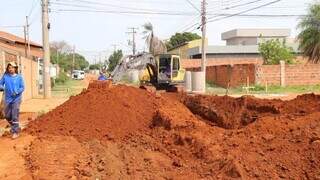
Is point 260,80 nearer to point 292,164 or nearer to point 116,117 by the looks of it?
point 116,117

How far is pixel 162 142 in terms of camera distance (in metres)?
10.1

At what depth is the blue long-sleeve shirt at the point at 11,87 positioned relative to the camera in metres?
11.5

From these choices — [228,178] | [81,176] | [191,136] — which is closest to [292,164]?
[228,178]

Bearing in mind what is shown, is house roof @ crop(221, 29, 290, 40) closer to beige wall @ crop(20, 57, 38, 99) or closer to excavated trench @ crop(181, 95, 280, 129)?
beige wall @ crop(20, 57, 38, 99)

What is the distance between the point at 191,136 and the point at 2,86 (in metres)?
4.29

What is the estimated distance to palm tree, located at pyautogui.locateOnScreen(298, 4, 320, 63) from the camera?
50438mm

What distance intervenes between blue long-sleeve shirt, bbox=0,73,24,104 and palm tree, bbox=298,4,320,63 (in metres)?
41.9

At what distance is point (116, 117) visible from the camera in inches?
465

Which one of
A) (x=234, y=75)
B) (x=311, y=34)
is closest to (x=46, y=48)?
(x=234, y=75)

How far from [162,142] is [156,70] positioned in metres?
20.6

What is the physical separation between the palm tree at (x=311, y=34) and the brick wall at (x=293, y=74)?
26.5ft

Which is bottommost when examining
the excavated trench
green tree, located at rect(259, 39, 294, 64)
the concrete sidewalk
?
the concrete sidewalk

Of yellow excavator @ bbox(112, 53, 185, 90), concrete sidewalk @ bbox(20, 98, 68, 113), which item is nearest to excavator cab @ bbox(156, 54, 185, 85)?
yellow excavator @ bbox(112, 53, 185, 90)

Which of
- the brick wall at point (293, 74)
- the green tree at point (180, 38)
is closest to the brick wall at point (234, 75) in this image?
the brick wall at point (293, 74)
